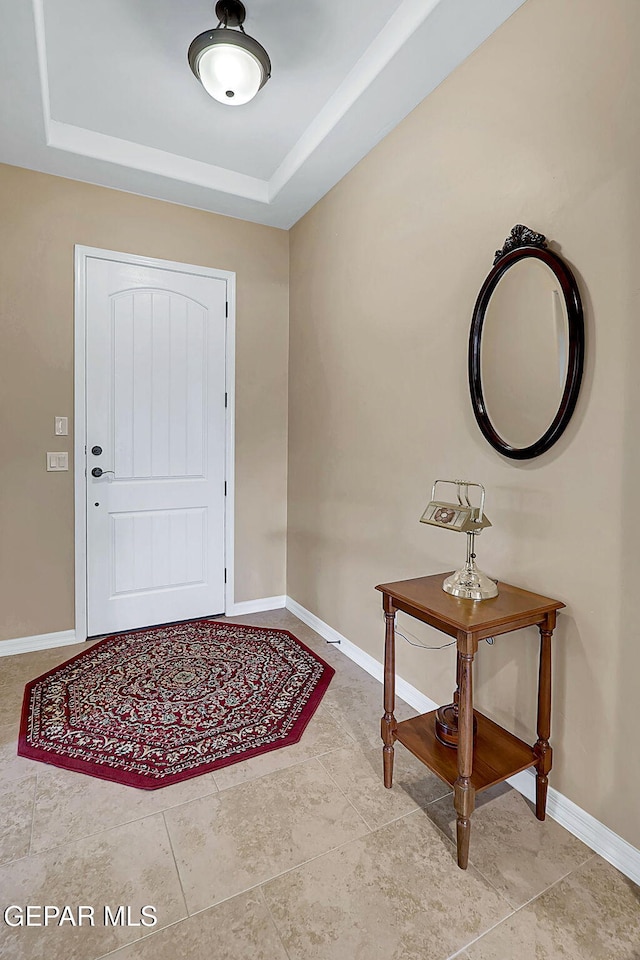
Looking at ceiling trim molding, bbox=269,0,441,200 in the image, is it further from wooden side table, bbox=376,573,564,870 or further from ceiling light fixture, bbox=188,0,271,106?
wooden side table, bbox=376,573,564,870

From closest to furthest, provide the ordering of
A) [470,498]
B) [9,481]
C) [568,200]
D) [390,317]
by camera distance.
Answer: [568,200]
[470,498]
[390,317]
[9,481]

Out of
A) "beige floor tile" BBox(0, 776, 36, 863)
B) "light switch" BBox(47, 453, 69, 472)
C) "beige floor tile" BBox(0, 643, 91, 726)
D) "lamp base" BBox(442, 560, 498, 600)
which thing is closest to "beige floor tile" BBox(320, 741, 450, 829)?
"lamp base" BBox(442, 560, 498, 600)

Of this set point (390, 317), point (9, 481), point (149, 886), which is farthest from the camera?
point (9, 481)

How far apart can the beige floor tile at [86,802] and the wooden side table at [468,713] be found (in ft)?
2.50

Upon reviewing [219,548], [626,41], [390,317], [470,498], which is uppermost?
[626,41]

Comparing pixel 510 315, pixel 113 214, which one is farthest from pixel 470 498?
pixel 113 214

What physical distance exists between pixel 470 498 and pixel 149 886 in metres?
1.66

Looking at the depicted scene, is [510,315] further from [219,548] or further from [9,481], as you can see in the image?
[9,481]

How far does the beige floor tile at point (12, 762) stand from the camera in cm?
189

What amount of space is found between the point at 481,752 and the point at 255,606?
222 cm

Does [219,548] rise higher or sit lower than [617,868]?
higher

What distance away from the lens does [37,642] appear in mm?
2977

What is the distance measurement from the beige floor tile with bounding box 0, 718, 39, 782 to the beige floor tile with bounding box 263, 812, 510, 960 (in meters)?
1.08

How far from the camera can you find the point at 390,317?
2.53 metres
